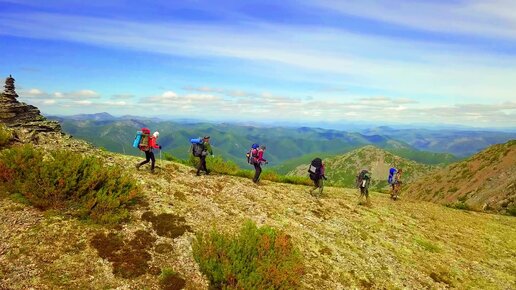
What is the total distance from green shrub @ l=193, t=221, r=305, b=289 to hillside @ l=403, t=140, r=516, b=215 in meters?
32.8

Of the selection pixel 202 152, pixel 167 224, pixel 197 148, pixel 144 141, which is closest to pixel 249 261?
pixel 167 224

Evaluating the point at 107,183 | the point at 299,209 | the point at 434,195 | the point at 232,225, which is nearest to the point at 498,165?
the point at 434,195

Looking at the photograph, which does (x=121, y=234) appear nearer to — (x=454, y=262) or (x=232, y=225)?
(x=232, y=225)

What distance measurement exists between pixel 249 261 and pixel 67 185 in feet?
27.6

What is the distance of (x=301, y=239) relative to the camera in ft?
55.8

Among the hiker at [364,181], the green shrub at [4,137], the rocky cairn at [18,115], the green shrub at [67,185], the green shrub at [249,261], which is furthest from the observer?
the hiker at [364,181]

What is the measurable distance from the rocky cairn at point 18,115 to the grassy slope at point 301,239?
704 centimetres

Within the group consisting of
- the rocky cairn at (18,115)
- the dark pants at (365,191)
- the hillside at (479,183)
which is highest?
the rocky cairn at (18,115)

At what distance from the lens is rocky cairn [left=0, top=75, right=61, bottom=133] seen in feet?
81.3

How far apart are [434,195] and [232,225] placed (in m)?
58.2

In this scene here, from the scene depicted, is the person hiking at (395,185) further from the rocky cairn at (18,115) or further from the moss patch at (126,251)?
the rocky cairn at (18,115)

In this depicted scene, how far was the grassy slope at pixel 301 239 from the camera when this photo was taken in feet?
37.8

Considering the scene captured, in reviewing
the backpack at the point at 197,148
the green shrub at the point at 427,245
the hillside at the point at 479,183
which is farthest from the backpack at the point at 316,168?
the hillside at the point at 479,183

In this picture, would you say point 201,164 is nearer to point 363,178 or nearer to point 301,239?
point 301,239
